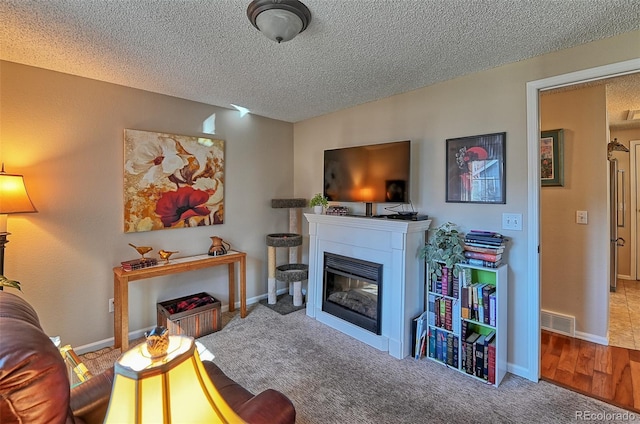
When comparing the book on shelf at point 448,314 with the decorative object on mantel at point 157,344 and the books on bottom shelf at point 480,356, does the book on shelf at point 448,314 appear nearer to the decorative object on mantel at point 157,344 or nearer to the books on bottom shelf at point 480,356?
the books on bottom shelf at point 480,356

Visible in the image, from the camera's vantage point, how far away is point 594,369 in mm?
2344

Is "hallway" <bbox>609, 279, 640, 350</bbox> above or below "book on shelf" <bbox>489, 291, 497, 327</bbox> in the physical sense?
below

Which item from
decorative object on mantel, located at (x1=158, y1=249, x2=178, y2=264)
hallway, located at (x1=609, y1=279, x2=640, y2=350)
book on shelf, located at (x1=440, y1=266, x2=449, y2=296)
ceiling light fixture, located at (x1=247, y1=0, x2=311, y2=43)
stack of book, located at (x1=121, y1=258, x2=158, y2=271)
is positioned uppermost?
ceiling light fixture, located at (x1=247, y1=0, x2=311, y2=43)

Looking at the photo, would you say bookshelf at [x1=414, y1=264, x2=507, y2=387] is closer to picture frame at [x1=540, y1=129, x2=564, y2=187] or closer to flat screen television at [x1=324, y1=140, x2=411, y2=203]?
flat screen television at [x1=324, y1=140, x2=411, y2=203]

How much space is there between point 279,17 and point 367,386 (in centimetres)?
245

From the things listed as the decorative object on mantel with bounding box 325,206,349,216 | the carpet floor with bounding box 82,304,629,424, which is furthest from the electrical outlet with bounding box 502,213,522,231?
the decorative object on mantel with bounding box 325,206,349,216

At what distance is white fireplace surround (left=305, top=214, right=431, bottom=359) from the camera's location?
255 centimetres

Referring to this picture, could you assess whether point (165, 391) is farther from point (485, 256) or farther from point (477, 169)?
point (477, 169)

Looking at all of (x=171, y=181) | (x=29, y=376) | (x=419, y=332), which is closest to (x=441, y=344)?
(x=419, y=332)

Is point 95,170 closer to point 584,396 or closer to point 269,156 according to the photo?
point 269,156

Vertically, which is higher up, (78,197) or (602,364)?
(78,197)

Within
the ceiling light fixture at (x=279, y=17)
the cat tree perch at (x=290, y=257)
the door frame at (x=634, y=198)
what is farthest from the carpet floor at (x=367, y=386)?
the door frame at (x=634, y=198)

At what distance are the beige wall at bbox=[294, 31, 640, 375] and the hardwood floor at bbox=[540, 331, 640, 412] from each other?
25cm

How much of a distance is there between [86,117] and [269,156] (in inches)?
75.8
